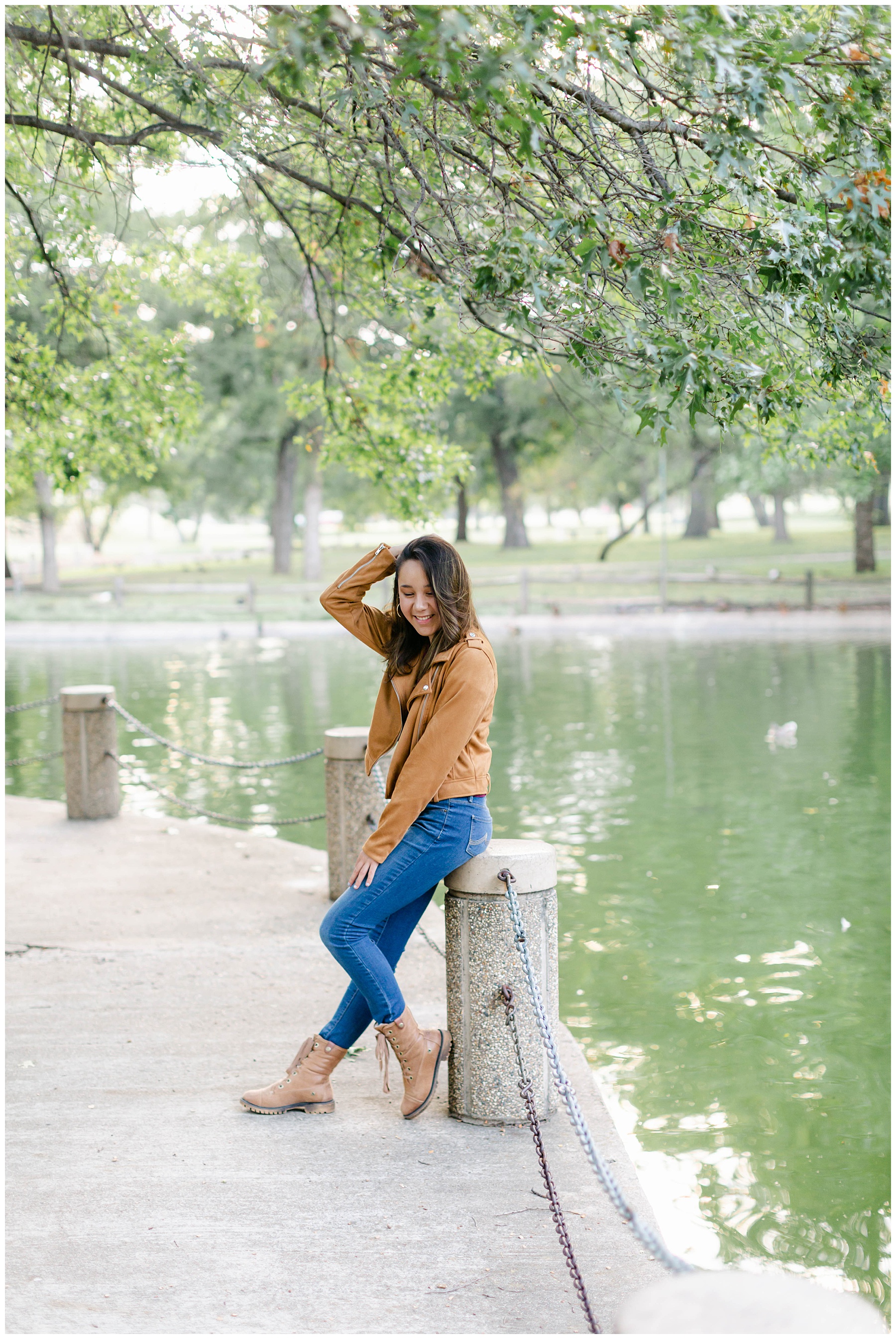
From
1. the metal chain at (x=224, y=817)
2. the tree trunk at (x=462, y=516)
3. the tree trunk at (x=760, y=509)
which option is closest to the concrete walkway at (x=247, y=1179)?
the metal chain at (x=224, y=817)

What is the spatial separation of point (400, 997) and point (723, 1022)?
2.32 meters

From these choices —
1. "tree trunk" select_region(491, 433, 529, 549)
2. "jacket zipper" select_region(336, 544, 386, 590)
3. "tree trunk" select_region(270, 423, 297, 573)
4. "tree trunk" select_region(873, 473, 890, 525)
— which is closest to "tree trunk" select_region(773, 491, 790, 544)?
"tree trunk" select_region(873, 473, 890, 525)

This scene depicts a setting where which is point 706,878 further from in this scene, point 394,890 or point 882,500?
point 882,500

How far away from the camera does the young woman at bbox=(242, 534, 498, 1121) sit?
13.3ft

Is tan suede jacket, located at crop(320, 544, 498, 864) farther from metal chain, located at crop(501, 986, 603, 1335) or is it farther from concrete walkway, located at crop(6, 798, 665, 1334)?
concrete walkway, located at crop(6, 798, 665, 1334)

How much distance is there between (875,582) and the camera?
3434 centimetres

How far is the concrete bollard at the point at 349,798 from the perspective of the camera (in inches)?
275

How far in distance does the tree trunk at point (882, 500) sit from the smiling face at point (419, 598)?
1058 inches

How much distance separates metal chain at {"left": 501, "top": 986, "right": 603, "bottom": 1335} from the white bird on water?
9055 mm

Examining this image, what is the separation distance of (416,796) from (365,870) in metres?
0.32

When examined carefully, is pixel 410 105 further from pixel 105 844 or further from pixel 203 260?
pixel 203 260

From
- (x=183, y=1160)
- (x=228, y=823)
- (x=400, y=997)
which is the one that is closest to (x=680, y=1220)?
(x=400, y=997)

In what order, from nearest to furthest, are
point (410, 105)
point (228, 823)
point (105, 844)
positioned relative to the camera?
point (410, 105), point (105, 844), point (228, 823)

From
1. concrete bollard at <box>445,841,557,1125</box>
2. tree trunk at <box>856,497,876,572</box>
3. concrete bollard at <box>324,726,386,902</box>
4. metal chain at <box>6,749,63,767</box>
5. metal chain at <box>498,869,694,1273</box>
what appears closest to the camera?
→ metal chain at <box>498,869,694,1273</box>
